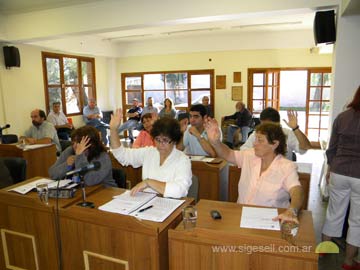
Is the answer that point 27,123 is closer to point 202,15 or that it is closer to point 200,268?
point 202,15

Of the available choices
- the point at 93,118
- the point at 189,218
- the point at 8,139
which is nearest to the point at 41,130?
the point at 8,139

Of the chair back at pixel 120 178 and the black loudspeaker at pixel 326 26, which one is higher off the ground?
the black loudspeaker at pixel 326 26

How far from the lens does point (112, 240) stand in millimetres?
1666

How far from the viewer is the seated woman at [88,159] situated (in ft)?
7.52

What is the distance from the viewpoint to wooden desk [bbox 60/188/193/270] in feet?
5.11

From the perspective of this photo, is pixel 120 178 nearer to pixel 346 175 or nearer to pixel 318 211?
pixel 346 175

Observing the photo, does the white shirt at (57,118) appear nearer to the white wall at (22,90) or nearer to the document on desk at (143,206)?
the white wall at (22,90)

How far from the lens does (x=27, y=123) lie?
267 inches

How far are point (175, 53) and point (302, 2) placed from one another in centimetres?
529

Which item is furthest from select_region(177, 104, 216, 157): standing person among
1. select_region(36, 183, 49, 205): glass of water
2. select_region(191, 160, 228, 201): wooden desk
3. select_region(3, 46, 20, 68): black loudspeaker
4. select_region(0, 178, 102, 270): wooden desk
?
select_region(3, 46, 20, 68): black loudspeaker

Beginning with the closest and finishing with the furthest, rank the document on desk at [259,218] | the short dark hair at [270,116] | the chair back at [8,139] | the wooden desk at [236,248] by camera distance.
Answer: the wooden desk at [236,248]
the document on desk at [259,218]
the short dark hair at [270,116]
the chair back at [8,139]

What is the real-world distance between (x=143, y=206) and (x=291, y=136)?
6.30 ft

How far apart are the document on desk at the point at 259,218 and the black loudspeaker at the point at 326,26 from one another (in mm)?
2947

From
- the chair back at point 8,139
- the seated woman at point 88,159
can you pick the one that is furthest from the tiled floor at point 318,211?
the chair back at point 8,139
